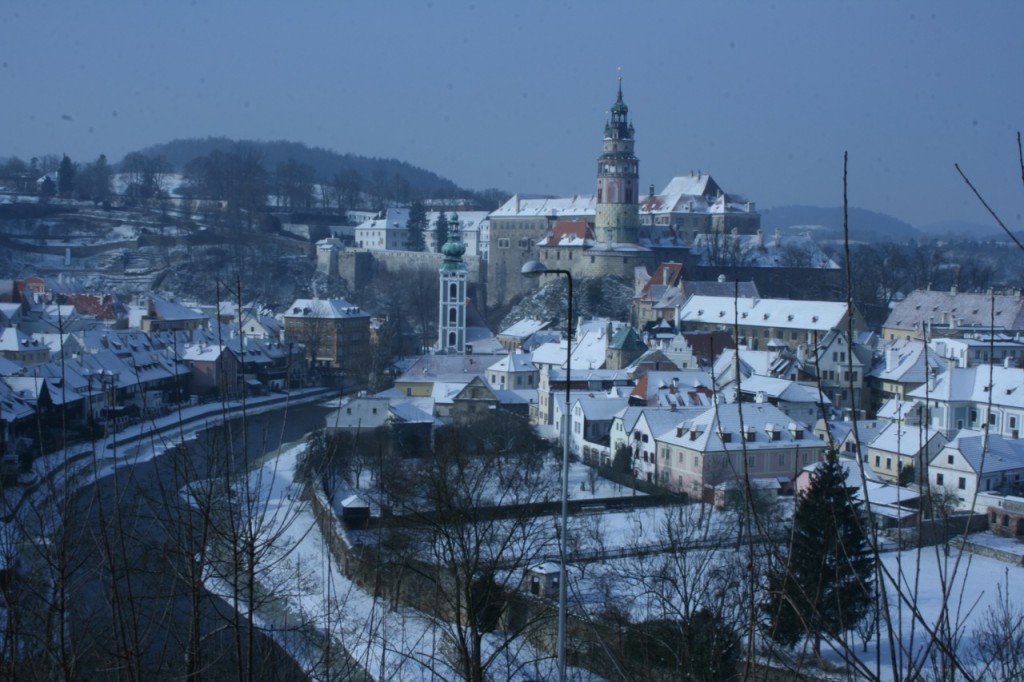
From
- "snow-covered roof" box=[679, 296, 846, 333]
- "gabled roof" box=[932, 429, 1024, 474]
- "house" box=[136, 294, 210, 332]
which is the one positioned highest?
"snow-covered roof" box=[679, 296, 846, 333]

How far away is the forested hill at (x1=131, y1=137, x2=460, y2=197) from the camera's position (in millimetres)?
50094

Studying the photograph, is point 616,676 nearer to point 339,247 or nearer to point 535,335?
point 535,335

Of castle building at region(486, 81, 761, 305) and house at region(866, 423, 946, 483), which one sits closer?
house at region(866, 423, 946, 483)

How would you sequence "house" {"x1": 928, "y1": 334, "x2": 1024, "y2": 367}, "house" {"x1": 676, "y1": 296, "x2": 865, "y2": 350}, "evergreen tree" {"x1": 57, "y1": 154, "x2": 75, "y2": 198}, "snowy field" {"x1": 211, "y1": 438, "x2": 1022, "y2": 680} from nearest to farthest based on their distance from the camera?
"snowy field" {"x1": 211, "y1": 438, "x2": 1022, "y2": 680} → "house" {"x1": 928, "y1": 334, "x2": 1024, "y2": 367} → "house" {"x1": 676, "y1": 296, "x2": 865, "y2": 350} → "evergreen tree" {"x1": 57, "y1": 154, "x2": 75, "y2": 198}

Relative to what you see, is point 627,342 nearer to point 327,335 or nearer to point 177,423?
point 327,335

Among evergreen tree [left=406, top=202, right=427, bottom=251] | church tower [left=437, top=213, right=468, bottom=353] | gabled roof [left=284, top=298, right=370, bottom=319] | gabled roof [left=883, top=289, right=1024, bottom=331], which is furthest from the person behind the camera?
evergreen tree [left=406, top=202, right=427, bottom=251]

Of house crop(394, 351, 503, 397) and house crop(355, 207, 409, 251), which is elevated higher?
house crop(355, 207, 409, 251)

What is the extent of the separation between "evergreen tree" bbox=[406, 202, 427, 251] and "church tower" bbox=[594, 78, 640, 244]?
8.28 meters

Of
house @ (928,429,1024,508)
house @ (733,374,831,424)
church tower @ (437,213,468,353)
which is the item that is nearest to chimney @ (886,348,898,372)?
house @ (733,374,831,424)

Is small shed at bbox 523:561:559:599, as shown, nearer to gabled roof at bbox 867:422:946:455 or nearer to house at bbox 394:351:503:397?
gabled roof at bbox 867:422:946:455

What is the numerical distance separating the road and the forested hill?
3565 centimetres

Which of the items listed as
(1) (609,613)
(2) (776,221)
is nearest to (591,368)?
(1) (609,613)

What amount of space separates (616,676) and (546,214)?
83.5 ft

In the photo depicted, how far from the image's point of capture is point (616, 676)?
4.75 metres
